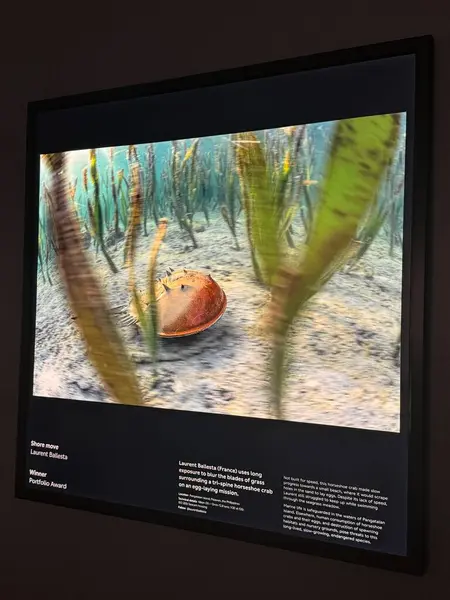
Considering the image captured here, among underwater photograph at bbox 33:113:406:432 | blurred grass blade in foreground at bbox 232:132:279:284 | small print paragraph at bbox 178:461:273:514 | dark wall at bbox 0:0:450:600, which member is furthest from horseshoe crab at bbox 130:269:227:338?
dark wall at bbox 0:0:450:600

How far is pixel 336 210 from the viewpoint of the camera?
1.30m

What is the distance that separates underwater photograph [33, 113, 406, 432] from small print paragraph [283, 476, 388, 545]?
0.40 ft

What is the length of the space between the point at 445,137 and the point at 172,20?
25.8 inches

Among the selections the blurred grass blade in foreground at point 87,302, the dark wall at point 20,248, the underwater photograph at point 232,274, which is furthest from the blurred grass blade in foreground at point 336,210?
the blurred grass blade in foreground at point 87,302

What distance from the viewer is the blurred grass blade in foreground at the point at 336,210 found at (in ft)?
4.16

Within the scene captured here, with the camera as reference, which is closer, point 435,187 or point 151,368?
point 435,187

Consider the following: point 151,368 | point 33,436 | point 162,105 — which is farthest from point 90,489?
point 162,105

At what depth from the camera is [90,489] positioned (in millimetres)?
1550

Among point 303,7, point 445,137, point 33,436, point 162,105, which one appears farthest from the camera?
point 33,436

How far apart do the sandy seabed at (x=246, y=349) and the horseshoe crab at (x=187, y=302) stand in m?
0.02

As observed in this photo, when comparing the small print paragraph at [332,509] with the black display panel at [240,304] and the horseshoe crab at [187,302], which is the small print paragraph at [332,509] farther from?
the horseshoe crab at [187,302]

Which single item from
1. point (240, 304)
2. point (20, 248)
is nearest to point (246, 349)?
point (240, 304)

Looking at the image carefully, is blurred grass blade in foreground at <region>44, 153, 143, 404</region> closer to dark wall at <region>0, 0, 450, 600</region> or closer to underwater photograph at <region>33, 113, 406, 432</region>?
underwater photograph at <region>33, 113, 406, 432</region>

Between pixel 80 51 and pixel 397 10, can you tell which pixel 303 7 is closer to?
pixel 397 10
